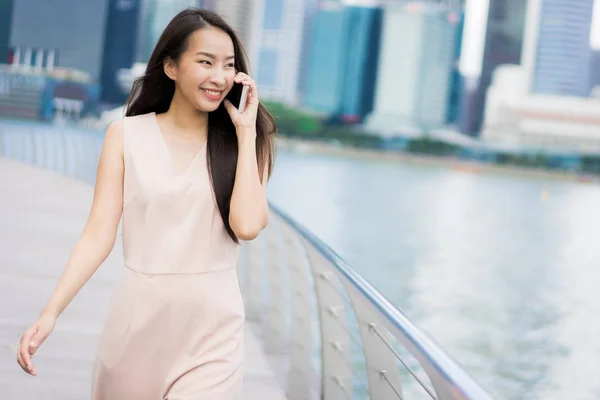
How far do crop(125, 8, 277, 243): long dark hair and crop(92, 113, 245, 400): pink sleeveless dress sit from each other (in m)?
0.02

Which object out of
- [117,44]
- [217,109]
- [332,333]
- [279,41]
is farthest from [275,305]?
[279,41]

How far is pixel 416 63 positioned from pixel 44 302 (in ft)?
340

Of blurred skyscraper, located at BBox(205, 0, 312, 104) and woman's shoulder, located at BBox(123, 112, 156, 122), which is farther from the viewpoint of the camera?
blurred skyscraper, located at BBox(205, 0, 312, 104)

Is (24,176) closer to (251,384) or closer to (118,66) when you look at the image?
(251,384)

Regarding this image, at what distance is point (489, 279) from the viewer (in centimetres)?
1570

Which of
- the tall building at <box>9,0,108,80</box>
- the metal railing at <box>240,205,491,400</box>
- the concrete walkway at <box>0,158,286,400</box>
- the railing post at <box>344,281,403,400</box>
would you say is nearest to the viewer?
the metal railing at <box>240,205,491,400</box>

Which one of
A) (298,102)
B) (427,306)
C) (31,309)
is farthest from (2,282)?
(298,102)

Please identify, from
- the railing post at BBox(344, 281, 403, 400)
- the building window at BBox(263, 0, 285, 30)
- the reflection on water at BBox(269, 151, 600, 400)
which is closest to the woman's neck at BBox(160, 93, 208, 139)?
the railing post at BBox(344, 281, 403, 400)

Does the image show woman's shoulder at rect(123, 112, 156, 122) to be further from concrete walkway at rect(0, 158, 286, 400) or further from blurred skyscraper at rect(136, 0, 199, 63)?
blurred skyscraper at rect(136, 0, 199, 63)

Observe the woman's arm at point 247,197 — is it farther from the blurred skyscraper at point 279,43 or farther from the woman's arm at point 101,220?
the blurred skyscraper at point 279,43

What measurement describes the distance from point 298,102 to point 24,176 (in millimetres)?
84403

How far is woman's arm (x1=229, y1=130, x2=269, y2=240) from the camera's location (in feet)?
3.92

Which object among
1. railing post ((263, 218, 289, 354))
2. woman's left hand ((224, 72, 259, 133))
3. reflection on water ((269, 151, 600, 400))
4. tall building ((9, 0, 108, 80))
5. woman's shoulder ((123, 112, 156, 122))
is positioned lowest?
reflection on water ((269, 151, 600, 400))

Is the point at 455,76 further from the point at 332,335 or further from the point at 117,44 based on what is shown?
the point at 332,335
